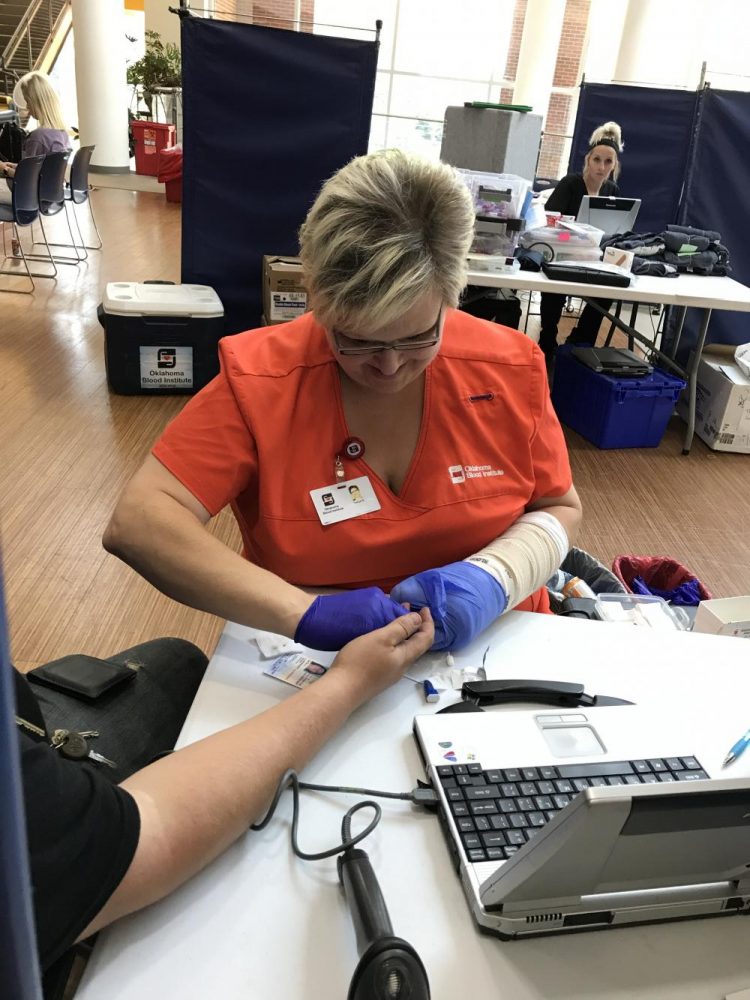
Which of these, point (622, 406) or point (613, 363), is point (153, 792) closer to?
point (622, 406)

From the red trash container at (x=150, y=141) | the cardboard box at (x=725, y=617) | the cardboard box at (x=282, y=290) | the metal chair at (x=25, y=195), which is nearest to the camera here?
the cardboard box at (x=725, y=617)

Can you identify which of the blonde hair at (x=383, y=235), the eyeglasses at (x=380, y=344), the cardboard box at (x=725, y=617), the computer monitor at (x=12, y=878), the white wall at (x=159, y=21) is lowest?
the cardboard box at (x=725, y=617)

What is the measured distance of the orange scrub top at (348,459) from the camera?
3.95 ft

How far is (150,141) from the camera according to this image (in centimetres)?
1004

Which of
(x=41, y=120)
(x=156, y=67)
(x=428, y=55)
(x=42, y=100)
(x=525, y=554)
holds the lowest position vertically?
(x=525, y=554)

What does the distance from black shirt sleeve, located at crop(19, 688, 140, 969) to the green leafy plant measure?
10.8 metres

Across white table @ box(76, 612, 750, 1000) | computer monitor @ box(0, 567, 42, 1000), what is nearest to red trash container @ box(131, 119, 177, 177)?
white table @ box(76, 612, 750, 1000)

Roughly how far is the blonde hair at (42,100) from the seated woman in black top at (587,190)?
428cm

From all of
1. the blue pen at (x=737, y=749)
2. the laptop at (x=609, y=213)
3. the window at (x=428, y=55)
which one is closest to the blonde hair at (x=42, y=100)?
the window at (x=428, y=55)

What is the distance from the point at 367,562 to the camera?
1255 mm

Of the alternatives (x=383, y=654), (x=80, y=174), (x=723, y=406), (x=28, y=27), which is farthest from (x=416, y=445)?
(x=28, y=27)

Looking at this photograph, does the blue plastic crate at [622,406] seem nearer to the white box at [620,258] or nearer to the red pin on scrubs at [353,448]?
the white box at [620,258]

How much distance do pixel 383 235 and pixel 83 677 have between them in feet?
2.68

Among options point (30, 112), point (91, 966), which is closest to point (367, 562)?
point (91, 966)
